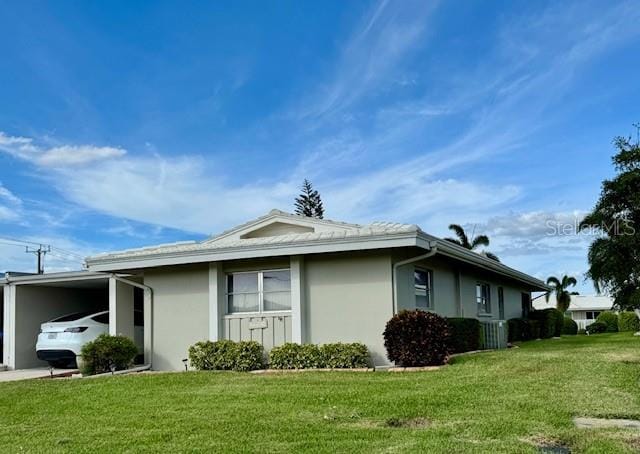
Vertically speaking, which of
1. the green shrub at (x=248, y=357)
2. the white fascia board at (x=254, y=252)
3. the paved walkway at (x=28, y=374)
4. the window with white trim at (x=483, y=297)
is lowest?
the paved walkway at (x=28, y=374)

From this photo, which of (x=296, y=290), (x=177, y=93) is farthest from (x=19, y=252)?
(x=296, y=290)

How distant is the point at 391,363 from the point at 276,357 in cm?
232

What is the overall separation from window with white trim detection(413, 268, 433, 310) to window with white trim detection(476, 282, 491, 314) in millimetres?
4706

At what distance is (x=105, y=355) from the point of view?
1434cm

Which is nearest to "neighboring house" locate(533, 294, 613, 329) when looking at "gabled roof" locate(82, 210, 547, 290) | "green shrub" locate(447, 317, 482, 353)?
"green shrub" locate(447, 317, 482, 353)

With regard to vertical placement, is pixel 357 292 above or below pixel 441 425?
above

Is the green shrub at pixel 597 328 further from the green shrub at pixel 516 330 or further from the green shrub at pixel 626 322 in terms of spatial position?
the green shrub at pixel 516 330

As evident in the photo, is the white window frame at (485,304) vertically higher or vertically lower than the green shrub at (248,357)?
higher

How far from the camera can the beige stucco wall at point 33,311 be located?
1900 centimetres

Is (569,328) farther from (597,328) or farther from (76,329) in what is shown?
(76,329)

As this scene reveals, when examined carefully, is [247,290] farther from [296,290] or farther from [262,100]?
[262,100]

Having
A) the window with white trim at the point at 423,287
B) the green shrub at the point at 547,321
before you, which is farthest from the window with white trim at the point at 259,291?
the green shrub at the point at 547,321

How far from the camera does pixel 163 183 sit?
62.4ft

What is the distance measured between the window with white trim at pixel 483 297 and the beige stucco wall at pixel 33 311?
1298 cm
